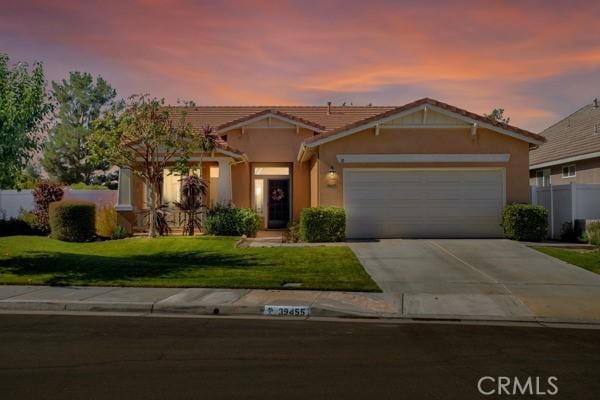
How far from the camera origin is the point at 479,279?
42.6 feet

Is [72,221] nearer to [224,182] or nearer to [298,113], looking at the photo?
[224,182]

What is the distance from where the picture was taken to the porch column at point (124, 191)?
2203 cm

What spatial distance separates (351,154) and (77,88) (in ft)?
86.1

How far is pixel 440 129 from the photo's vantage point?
19844mm

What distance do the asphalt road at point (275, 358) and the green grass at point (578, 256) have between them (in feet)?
20.9

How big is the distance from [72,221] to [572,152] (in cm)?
2079

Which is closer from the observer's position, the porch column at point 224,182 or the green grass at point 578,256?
the green grass at point 578,256

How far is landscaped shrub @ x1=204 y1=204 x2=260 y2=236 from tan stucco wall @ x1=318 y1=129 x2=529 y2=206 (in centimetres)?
308

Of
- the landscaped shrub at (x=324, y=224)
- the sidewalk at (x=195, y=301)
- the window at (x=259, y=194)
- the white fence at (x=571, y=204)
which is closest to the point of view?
the sidewalk at (x=195, y=301)

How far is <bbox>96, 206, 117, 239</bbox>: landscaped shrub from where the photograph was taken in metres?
22.3

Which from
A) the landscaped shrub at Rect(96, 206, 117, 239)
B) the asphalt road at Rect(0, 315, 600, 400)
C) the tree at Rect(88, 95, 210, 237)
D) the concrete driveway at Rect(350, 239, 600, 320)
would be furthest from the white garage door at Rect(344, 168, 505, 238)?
the asphalt road at Rect(0, 315, 600, 400)

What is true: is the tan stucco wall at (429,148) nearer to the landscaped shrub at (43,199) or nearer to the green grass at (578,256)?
the green grass at (578,256)

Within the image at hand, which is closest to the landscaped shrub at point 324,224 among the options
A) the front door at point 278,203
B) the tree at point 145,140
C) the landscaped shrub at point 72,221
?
the tree at point 145,140

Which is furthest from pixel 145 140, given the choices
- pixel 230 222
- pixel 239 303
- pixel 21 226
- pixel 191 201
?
pixel 239 303
